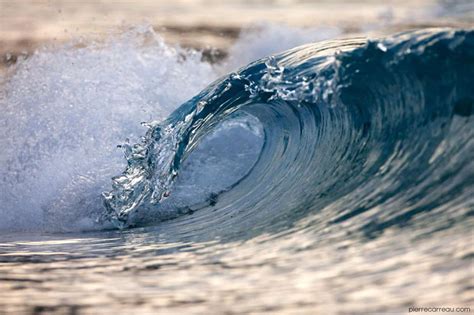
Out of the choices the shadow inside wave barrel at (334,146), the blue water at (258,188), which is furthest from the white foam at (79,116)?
the shadow inside wave barrel at (334,146)

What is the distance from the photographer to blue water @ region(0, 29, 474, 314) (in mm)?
3842

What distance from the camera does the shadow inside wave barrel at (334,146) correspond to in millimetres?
4758

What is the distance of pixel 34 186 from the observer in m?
6.33

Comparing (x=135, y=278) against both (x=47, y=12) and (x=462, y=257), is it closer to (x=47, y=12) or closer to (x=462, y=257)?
(x=462, y=257)

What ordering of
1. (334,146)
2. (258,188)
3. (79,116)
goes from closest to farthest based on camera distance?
(334,146), (258,188), (79,116)

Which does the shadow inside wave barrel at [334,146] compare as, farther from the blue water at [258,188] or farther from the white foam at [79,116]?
the white foam at [79,116]

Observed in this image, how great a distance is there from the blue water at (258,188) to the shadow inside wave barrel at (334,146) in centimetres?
1

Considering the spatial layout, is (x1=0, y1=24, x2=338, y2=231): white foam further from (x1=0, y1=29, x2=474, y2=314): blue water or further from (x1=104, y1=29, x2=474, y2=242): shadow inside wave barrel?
(x1=104, y1=29, x2=474, y2=242): shadow inside wave barrel

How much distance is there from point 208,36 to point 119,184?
8.57 metres

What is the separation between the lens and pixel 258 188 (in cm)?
605

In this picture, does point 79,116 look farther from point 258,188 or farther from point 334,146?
point 334,146

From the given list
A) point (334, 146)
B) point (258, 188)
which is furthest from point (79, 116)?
point (334, 146)

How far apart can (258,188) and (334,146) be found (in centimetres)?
60

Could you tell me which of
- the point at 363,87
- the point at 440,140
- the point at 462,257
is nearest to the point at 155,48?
the point at 363,87
